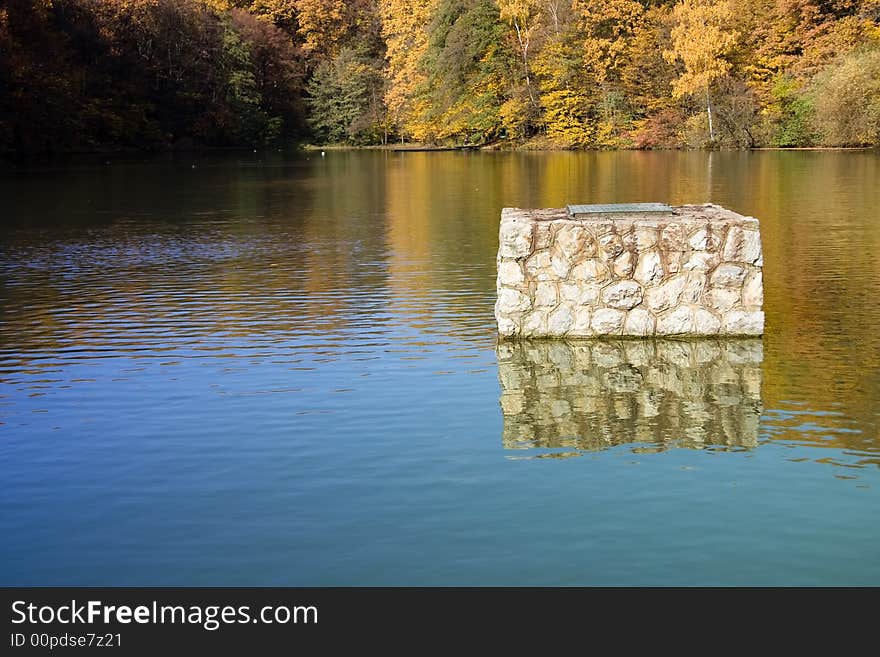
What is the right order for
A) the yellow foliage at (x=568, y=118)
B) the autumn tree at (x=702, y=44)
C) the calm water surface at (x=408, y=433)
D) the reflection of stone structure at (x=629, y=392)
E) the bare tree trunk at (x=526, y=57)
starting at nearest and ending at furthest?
the calm water surface at (x=408, y=433)
the reflection of stone structure at (x=629, y=392)
the autumn tree at (x=702, y=44)
the yellow foliage at (x=568, y=118)
the bare tree trunk at (x=526, y=57)

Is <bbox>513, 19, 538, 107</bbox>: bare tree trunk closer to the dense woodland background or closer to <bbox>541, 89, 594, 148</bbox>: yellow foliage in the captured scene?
the dense woodland background

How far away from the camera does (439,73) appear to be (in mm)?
63500

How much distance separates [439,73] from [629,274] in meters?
55.9

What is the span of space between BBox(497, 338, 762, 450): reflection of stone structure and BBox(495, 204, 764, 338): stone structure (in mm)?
190

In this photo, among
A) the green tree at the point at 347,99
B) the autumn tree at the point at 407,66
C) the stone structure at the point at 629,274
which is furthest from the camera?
the green tree at the point at 347,99

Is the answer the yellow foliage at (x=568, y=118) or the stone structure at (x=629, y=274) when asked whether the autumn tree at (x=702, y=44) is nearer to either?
the yellow foliage at (x=568, y=118)

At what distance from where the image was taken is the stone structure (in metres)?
9.48

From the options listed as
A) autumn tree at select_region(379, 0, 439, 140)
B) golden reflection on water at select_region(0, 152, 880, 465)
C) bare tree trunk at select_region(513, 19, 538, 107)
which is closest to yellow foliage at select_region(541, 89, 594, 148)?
bare tree trunk at select_region(513, 19, 538, 107)

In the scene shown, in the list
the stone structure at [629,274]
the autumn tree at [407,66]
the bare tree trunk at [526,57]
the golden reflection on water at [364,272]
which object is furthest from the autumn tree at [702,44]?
the stone structure at [629,274]

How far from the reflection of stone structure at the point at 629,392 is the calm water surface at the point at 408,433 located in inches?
1.3

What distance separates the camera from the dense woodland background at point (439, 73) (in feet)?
167
